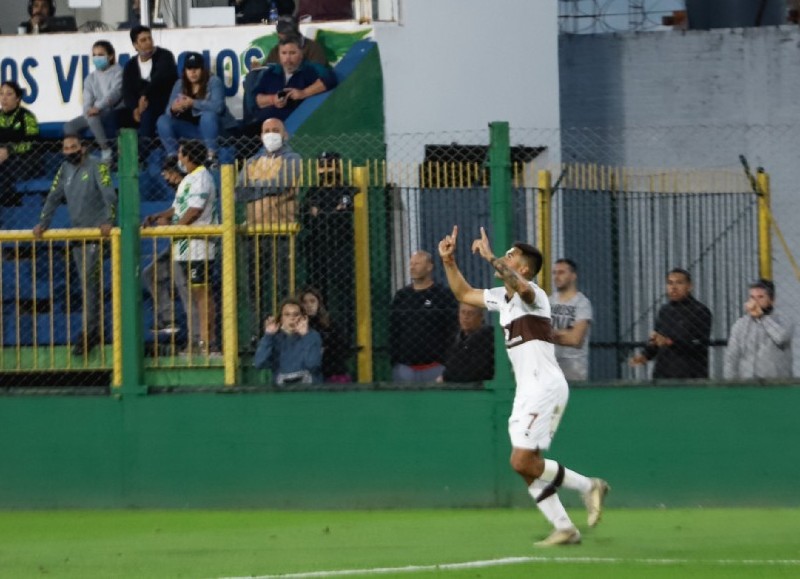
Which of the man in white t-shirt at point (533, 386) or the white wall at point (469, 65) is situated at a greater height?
the white wall at point (469, 65)

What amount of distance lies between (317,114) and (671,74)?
4494mm

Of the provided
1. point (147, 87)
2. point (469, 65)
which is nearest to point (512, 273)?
point (469, 65)

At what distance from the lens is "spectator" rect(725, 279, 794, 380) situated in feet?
42.2

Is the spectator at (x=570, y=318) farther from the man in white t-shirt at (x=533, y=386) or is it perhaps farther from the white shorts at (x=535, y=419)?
the white shorts at (x=535, y=419)

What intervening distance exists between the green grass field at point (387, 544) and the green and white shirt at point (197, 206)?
2.07 metres

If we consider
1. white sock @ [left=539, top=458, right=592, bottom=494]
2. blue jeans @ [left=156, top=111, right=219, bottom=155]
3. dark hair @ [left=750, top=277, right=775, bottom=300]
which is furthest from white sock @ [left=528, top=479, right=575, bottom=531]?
blue jeans @ [left=156, top=111, right=219, bottom=155]

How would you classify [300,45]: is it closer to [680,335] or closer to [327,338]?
[327,338]

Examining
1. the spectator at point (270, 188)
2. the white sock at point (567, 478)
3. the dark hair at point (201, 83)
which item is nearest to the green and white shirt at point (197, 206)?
the spectator at point (270, 188)

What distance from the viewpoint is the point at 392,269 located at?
1338 cm

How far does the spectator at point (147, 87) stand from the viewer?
17344 millimetres

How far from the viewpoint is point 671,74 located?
18.9 m

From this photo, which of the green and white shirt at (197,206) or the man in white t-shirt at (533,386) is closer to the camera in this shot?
the man in white t-shirt at (533,386)

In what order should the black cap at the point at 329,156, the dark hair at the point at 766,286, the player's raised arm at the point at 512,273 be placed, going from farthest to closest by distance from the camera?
the black cap at the point at 329,156, the dark hair at the point at 766,286, the player's raised arm at the point at 512,273

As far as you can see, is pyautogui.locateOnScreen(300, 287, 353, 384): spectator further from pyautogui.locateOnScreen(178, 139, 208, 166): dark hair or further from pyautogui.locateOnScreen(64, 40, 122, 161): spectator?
pyautogui.locateOnScreen(64, 40, 122, 161): spectator
